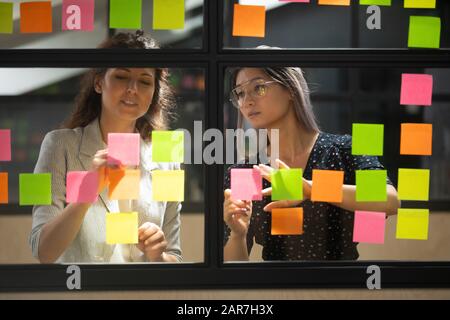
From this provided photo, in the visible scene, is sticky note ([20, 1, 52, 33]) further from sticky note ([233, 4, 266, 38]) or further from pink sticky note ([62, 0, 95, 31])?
sticky note ([233, 4, 266, 38])

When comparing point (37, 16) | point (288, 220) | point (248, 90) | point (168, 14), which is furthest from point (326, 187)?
point (37, 16)

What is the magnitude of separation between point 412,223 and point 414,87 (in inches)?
21.9

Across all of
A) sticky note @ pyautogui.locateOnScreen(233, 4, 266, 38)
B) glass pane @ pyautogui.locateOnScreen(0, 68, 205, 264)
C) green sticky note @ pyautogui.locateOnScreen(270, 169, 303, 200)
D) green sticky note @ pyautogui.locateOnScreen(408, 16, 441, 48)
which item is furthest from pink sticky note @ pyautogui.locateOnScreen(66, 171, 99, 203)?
green sticky note @ pyautogui.locateOnScreen(408, 16, 441, 48)

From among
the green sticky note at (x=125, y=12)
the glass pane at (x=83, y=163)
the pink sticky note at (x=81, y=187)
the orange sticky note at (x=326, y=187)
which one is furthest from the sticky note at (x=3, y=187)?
the orange sticky note at (x=326, y=187)

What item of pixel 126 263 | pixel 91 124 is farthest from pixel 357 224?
pixel 91 124

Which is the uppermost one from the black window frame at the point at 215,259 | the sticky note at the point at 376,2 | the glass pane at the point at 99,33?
the sticky note at the point at 376,2

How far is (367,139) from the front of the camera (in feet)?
8.55

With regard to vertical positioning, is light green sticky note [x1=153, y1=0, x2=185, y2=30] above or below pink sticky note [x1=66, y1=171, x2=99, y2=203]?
above

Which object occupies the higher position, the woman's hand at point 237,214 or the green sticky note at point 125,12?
the green sticky note at point 125,12

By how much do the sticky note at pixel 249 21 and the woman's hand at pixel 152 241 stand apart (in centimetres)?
→ 86

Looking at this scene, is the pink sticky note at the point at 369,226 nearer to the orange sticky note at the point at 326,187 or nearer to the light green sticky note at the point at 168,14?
the orange sticky note at the point at 326,187

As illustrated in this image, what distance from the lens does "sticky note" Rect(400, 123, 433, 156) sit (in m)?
2.60

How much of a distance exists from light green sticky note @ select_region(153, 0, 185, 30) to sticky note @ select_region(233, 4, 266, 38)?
22 centimetres

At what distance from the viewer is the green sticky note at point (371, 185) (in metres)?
2.61
